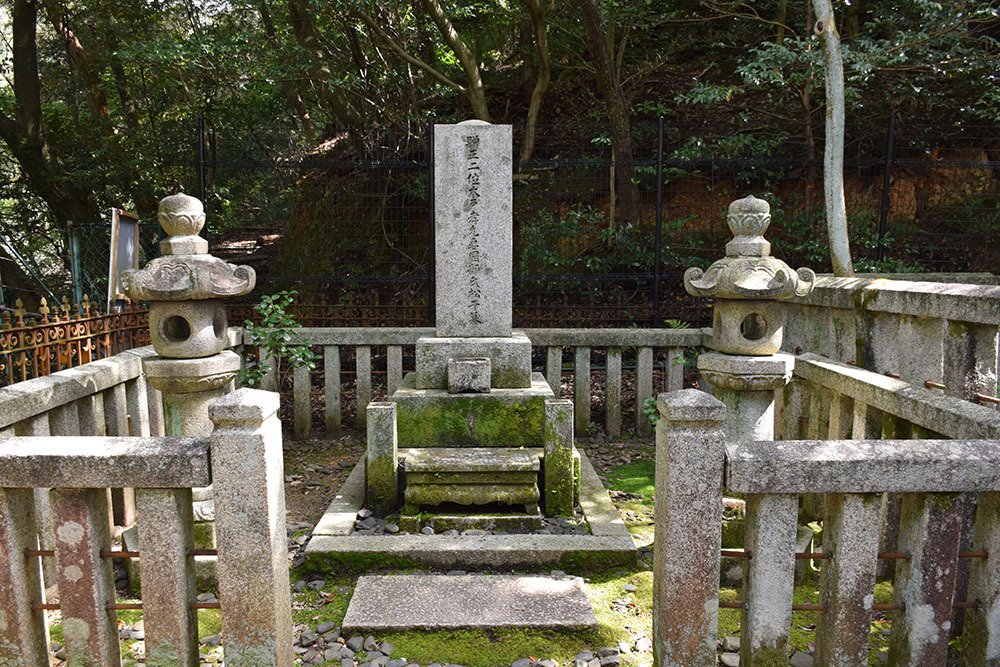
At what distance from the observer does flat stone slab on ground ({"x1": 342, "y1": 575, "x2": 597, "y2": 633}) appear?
3.29m

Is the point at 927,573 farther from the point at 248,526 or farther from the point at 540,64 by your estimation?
the point at 540,64

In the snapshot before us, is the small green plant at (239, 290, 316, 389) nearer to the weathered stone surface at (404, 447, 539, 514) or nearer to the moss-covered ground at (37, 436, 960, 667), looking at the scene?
the weathered stone surface at (404, 447, 539, 514)

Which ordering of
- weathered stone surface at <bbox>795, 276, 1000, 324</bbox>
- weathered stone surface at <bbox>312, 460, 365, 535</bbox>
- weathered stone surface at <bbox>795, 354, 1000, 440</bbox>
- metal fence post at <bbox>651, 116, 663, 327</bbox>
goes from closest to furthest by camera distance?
weathered stone surface at <bbox>795, 354, 1000, 440</bbox> → weathered stone surface at <bbox>795, 276, 1000, 324</bbox> → weathered stone surface at <bbox>312, 460, 365, 535</bbox> → metal fence post at <bbox>651, 116, 663, 327</bbox>

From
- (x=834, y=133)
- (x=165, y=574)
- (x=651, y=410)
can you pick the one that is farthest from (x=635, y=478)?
(x=165, y=574)

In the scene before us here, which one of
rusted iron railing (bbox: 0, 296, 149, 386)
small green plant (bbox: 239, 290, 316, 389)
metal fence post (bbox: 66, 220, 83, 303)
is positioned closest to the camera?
rusted iron railing (bbox: 0, 296, 149, 386)

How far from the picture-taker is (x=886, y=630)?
335 centimetres

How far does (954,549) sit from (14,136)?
483 inches

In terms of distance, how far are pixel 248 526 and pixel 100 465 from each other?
550mm

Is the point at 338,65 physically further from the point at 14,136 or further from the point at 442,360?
the point at 442,360

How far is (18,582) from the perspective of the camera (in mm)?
2293

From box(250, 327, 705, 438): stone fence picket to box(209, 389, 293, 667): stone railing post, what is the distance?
415cm

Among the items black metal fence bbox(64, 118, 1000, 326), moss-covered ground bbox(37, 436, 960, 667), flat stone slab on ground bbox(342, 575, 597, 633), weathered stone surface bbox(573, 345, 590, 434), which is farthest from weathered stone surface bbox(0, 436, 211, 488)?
black metal fence bbox(64, 118, 1000, 326)

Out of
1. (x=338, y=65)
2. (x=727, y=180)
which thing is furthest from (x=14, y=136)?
(x=727, y=180)

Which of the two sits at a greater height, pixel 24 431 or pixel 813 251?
pixel 813 251
